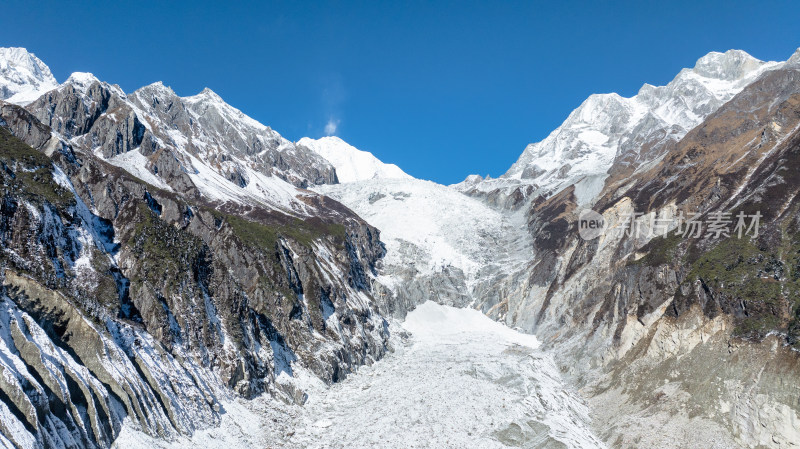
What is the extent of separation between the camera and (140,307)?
38188 millimetres

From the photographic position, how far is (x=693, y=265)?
53.1 meters

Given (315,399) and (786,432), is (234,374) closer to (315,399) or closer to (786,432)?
(315,399)

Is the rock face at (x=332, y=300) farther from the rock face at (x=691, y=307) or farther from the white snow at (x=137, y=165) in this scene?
the white snow at (x=137, y=165)

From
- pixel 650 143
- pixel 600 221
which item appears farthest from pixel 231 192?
pixel 650 143

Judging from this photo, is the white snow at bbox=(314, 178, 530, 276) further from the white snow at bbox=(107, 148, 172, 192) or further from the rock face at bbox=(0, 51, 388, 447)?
the white snow at bbox=(107, 148, 172, 192)

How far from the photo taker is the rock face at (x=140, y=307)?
24.5 m

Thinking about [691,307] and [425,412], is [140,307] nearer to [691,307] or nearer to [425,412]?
[425,412]

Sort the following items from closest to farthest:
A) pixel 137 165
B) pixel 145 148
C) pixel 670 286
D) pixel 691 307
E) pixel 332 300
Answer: pixel 691 307 < pixel 670 286 < pixel 332 300 < pixel 137 165 < pixel 145 148

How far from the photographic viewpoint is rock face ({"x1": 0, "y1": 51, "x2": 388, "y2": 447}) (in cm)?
2455

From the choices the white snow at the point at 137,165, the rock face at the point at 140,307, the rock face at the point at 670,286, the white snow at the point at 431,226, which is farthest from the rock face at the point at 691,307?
the white snow at the point at 137,165

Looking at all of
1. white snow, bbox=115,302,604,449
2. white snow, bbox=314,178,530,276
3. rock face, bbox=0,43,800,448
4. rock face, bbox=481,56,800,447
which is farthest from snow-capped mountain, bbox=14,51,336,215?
white snow, bbox=115,302,604,449

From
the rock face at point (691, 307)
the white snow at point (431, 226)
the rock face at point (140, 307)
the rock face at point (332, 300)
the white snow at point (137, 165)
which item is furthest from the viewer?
the white snow at point (431, 226)

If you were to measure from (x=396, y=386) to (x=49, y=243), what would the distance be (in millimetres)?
32473

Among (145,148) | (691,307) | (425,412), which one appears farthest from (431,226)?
(425,412)
